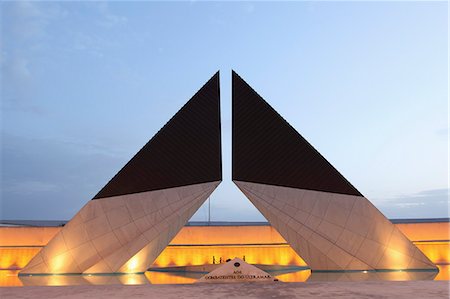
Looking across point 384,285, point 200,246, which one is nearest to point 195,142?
point 200,246

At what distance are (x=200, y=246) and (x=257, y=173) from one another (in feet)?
27.9

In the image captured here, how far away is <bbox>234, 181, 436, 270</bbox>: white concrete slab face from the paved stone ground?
269 inches

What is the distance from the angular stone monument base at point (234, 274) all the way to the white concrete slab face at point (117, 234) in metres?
5.92

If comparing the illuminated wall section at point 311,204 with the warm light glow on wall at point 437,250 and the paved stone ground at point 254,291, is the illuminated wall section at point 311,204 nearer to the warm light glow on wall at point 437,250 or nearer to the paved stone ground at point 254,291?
the paved stone ground at point 254,291

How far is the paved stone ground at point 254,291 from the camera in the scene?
6.01 metres

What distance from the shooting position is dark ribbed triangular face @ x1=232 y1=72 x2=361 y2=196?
14.8 m

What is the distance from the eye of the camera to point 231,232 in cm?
2289

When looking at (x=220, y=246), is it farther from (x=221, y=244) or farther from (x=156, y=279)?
(x=156, y=279)

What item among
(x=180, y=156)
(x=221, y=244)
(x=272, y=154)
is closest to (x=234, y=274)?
(x=272, y=154)

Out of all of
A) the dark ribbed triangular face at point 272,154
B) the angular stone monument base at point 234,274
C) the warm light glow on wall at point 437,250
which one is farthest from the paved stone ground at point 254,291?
the warm light glow on wall at point 437,250

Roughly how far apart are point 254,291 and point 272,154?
9470mm

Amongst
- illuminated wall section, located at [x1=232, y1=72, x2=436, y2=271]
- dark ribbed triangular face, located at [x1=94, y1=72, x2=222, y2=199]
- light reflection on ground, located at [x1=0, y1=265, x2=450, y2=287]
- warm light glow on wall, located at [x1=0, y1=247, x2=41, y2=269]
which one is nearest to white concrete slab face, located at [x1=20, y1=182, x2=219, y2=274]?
dark ribbed triangular face, located at [x1=94, y1=72, x2=222, y2=199]

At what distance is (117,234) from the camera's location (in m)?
14.4

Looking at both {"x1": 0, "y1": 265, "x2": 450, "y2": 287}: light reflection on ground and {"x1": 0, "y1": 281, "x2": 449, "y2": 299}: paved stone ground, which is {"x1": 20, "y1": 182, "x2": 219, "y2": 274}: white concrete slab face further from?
{"x1": 0, "y1": 281, "x2": 449, "y2": 299}: paved stone ground
